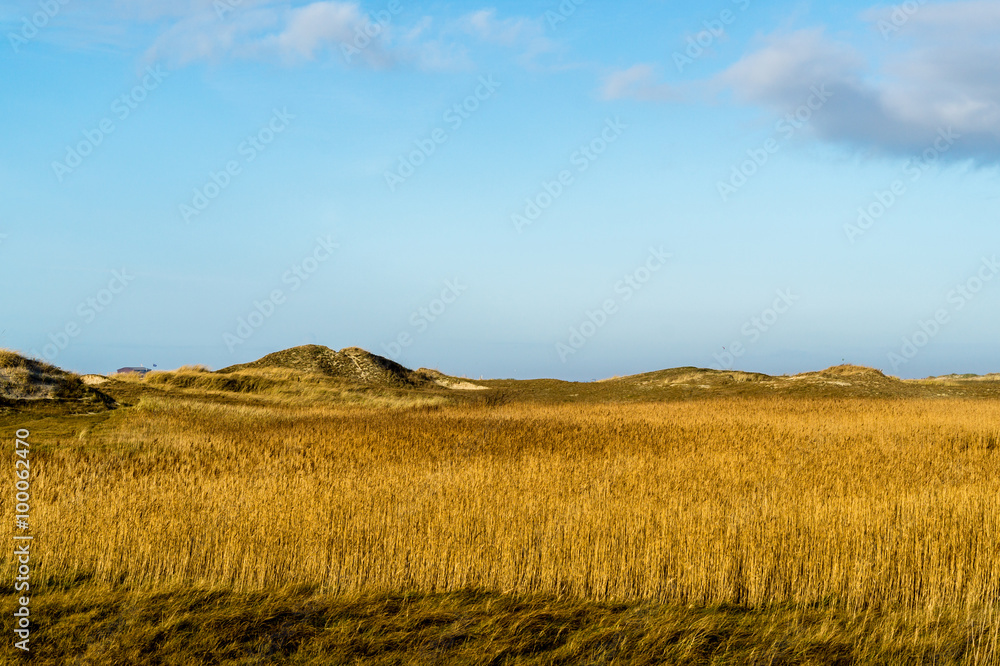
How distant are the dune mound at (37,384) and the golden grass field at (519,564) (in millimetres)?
14502

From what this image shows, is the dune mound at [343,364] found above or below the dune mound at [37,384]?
above

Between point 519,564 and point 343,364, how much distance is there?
148 feet

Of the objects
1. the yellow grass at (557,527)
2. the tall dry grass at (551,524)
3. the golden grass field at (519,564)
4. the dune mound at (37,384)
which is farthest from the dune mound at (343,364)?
the golden grass field at (519,564)

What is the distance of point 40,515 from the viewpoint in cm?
905

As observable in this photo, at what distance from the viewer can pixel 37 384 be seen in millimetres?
26969

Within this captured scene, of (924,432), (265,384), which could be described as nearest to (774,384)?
(924,432)

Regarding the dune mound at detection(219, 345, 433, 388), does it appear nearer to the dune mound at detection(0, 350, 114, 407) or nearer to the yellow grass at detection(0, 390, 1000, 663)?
the dune mound at detection(0, 350, 114, 407)

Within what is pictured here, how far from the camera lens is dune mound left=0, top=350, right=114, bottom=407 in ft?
83.3

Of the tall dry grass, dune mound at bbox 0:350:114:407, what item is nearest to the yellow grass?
the tall dry grass

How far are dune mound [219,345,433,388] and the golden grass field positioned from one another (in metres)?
36.2

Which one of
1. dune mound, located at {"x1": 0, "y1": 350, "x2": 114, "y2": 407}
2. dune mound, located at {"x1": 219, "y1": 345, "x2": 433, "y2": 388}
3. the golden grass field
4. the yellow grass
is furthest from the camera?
dune mound, located at {"x1": 219, "y1": 345, "x2": 433, "y2": 388}

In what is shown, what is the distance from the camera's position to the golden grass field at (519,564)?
6.18 metres

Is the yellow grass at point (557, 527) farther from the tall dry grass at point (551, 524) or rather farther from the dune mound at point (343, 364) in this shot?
the dune mound at point (343, 364)

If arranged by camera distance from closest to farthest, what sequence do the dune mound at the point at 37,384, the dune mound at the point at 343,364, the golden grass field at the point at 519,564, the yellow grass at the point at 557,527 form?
1. the golden grass field at the point at 519,564
2. the yellow grass at the point at 557,527
3. the dune mound at the point at 37,384
4. the dune mound at the point at 343,364
